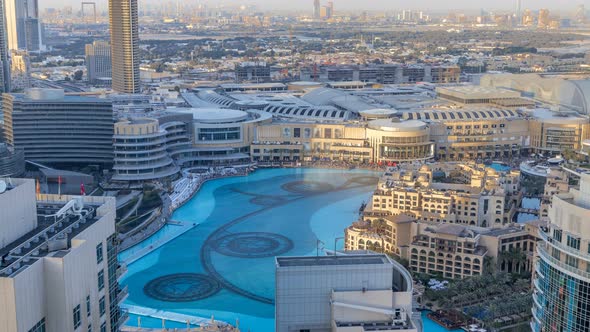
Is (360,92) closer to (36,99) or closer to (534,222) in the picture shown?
(36,99)

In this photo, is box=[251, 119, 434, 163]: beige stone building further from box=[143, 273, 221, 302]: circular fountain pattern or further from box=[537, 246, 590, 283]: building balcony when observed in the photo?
box=[537, 246, 590, 283]: building balcony

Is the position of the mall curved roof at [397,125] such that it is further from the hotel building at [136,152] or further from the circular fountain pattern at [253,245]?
the circular fountain pattern at [253,245]

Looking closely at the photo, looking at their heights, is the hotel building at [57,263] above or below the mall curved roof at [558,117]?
above

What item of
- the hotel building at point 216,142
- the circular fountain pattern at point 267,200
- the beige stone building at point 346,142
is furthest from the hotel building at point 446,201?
the hotel building at point 216,142

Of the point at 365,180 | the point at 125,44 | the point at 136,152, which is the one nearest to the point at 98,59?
the point at 125,44

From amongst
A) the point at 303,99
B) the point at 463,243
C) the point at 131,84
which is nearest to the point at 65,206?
the point at 463,243

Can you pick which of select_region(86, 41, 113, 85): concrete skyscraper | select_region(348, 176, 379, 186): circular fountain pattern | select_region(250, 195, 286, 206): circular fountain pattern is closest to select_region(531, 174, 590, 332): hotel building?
select_region(250, 195, 286, 206): circular fountain pattern

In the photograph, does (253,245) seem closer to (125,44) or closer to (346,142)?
(346,142)

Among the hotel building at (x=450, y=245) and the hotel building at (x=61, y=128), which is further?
the hotel building at (x=61, y=128)

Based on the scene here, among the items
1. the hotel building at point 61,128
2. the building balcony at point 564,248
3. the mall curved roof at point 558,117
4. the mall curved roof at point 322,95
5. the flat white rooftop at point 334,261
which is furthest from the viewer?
the mall curved roof at point 322,95
